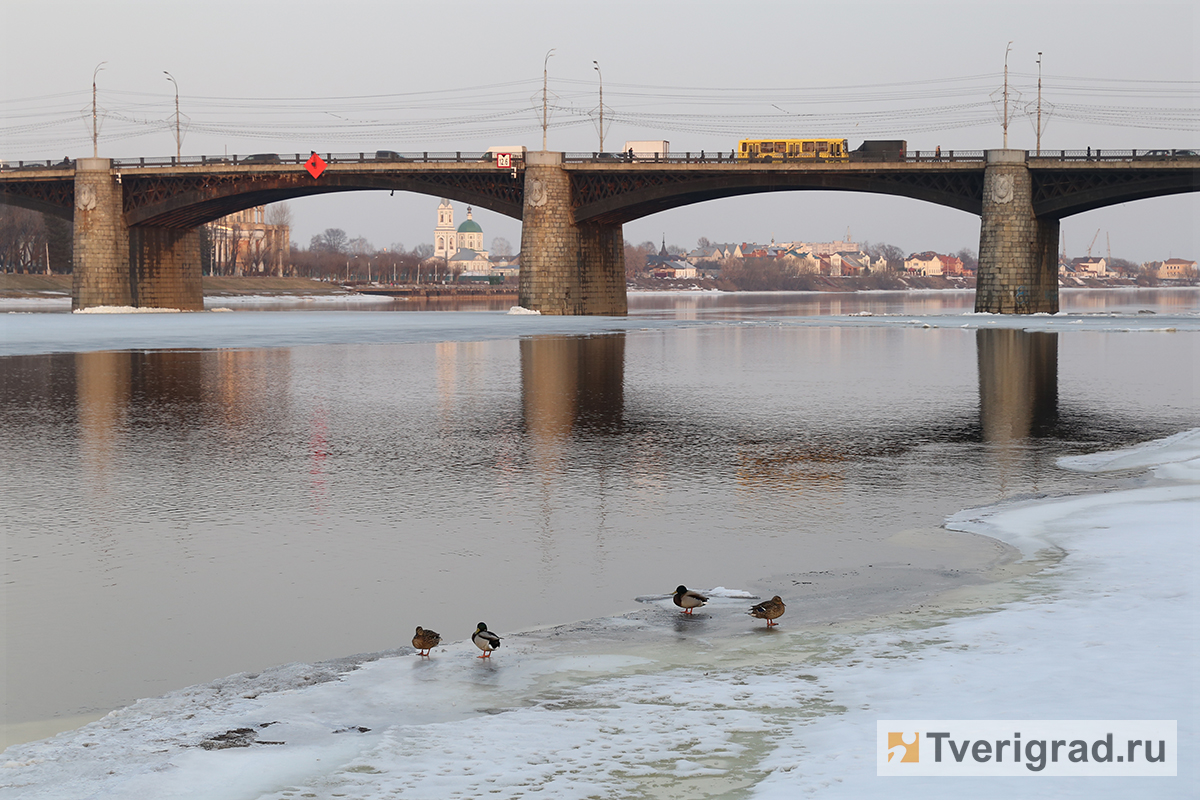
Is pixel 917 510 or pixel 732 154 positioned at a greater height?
pixel 732 154

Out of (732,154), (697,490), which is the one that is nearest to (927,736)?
(697,490)

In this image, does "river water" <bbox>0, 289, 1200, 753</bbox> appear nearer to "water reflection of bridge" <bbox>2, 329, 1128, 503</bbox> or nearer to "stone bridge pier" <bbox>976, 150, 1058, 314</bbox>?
"water reflection of bridge" <bbox>2, 329, 1128, 503</bbox>

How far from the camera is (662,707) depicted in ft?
22.7

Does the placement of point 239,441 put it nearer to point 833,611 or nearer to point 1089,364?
point 833,611

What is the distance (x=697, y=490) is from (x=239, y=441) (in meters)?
7.77

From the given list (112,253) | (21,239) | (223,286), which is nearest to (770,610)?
(112,253)

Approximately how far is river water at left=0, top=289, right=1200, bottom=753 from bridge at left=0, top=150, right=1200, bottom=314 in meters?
43.5

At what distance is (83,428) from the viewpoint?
19.7m

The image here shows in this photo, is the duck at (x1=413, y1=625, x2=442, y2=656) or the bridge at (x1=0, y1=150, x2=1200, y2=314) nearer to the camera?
the duck at (x1=413, y1=625, x2=442, y2=656)

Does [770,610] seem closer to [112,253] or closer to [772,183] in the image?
[772,183]

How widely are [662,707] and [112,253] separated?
3617 inches

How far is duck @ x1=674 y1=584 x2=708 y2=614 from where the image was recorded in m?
8.90

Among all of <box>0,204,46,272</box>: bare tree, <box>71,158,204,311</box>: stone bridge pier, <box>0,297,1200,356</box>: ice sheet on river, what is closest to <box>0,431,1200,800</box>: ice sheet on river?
<box>0,297,1200,356</box>: ice sheet on river

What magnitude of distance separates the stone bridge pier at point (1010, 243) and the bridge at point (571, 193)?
0.09 metres
